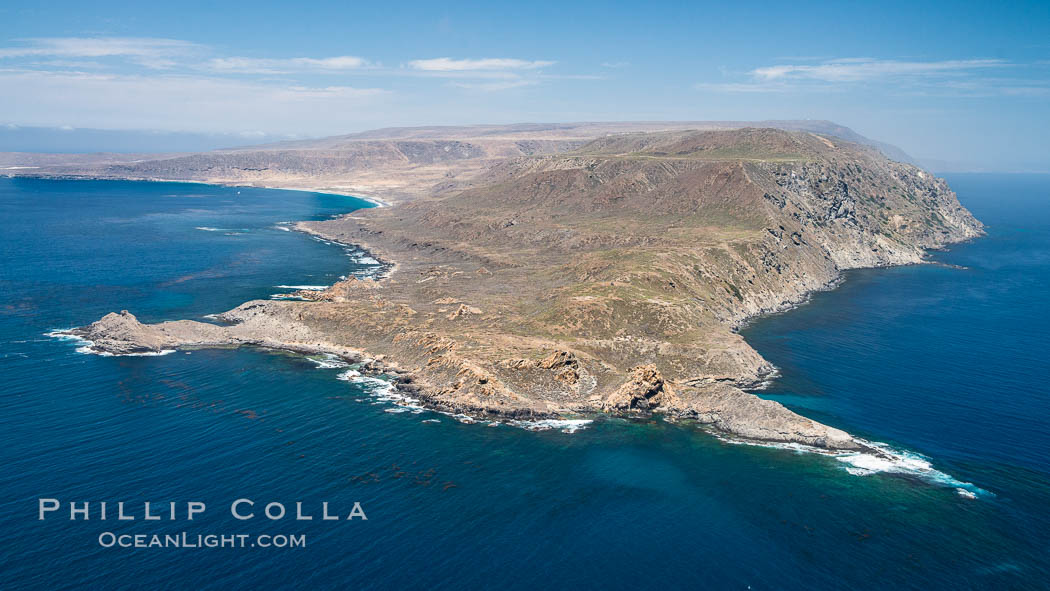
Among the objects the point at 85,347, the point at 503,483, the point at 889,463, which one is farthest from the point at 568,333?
the point at 85,347

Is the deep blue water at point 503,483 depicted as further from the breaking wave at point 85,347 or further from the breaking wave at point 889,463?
the breaking wave at point 85,347

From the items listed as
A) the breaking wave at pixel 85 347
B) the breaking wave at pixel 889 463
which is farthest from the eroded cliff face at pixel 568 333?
the breaking wave at pixel 889 463

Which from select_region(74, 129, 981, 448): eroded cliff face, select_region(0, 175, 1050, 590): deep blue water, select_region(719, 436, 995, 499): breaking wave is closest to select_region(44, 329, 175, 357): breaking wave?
select_region(74, 129, 981, 448): eroded cliff face

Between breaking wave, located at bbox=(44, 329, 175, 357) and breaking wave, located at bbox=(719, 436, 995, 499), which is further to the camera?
breaking wave, located at bbox=(44, 329, 175, 357)

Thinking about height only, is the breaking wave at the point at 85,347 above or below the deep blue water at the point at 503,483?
above

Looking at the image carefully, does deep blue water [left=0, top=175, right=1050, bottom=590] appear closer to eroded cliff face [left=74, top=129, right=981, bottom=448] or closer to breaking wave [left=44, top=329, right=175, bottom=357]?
breaking wave [left=44, top=329, right=175, bottom=357]

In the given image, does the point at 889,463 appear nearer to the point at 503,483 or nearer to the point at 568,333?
the point at 503,483

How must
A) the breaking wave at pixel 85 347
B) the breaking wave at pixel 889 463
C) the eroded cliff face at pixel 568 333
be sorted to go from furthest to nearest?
1. the breaking wave at pixel 85 347
2. the eroded cliff face at pixel 568 333
3. the breaking wave at pixel 889 463

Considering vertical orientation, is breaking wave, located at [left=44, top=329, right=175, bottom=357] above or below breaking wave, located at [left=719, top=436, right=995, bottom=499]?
above

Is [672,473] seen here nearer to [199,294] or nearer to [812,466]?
[812,466]

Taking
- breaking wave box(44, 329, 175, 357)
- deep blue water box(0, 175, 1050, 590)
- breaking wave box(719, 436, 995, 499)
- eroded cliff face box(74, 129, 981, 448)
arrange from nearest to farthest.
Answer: deep blue water box(0, 175, 1050, 590)
breaking wave box(719, 436, 995, 499)
eroded cliff face box(74, 129, 981, 448)
breaking wave box(44, 329, 175, 357)
